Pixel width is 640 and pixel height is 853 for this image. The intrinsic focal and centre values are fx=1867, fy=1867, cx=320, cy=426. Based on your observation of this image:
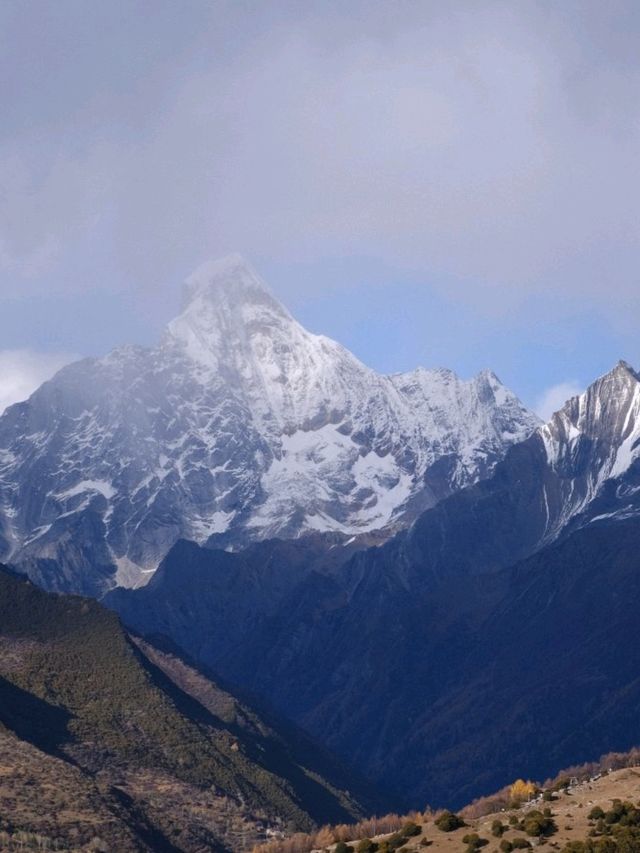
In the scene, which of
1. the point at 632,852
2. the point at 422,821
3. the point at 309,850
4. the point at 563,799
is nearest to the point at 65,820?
the point at 309,850

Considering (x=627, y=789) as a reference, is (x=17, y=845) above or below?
below

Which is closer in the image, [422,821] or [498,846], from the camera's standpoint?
[498,846]

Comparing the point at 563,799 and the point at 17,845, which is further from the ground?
the point at 563,799

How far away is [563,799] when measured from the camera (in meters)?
148

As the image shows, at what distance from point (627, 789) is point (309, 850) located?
30.9 meters

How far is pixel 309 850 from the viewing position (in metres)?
164

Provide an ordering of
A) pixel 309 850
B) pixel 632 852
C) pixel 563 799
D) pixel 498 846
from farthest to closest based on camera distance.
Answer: pixel 309 850
pixel 563 799
pixel 498 846
pixel 632 852

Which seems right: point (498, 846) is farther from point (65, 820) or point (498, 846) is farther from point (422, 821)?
point (65, 820)

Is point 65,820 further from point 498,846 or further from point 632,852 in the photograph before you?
point 632,852

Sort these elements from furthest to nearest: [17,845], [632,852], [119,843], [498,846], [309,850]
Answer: [119,843]
[17,845]
[309,850]
[498,846]
[632,852]

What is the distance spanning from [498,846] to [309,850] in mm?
33991

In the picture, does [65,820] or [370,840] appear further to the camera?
[65,820]

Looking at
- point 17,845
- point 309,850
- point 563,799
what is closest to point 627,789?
point 563,799

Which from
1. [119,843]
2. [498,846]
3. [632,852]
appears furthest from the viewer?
[119,843]
